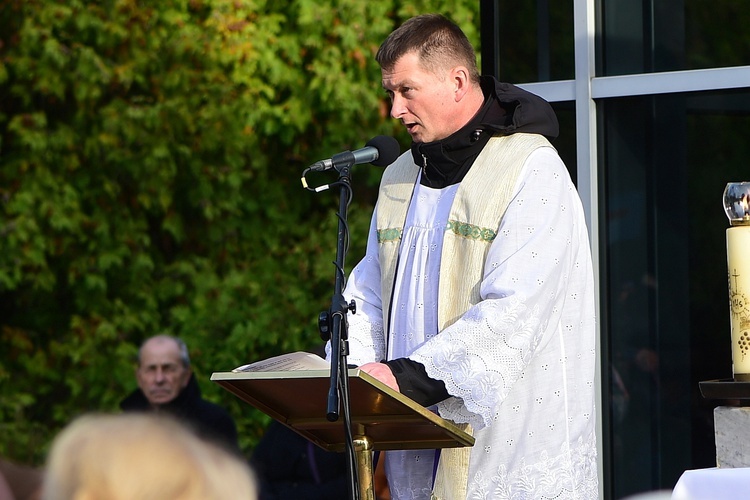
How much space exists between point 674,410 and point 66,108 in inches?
281

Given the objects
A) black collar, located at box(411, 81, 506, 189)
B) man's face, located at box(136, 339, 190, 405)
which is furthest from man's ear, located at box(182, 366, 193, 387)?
black collar, located at box(411, 81, 506, 189)

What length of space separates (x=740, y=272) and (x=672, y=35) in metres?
1.90

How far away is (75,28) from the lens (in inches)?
411

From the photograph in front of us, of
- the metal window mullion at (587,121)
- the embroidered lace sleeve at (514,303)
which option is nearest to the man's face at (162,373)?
the metal window mullion at (587,121)

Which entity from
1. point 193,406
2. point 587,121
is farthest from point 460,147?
point 193,406

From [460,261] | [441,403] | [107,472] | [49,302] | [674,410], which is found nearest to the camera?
[107,472]

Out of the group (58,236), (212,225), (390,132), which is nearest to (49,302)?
(58,236)

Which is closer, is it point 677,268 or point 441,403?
point 441,403

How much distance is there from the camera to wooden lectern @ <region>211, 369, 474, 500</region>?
273 cm

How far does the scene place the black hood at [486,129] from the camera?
3457mm

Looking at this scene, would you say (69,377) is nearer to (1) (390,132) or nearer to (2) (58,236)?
(2) (58,236)

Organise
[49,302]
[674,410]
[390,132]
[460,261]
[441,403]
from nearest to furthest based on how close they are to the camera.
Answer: [441,403]
[460,261]
[674,410]
[390,132]
[49,302]

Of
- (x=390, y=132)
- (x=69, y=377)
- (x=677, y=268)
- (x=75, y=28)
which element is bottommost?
(x=69, y=377)

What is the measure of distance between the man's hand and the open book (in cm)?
10
